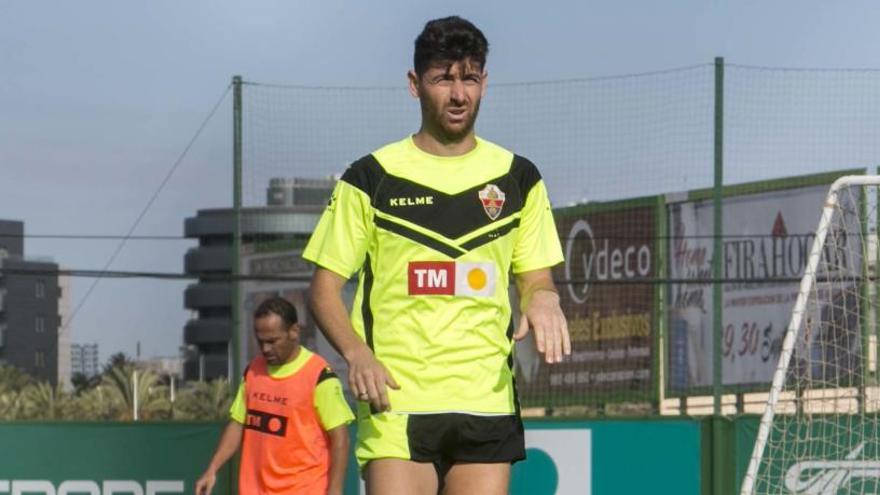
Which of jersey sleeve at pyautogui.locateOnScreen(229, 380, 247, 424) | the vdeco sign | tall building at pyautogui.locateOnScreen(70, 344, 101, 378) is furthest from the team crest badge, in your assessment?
tall building at pyautogui.locateOnScreen(70, 344, 101, 378)

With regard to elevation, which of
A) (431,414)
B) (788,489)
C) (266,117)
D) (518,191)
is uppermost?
(266,117)

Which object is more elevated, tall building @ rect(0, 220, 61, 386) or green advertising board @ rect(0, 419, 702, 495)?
tall building @ rect(0, 220, 61, 386)

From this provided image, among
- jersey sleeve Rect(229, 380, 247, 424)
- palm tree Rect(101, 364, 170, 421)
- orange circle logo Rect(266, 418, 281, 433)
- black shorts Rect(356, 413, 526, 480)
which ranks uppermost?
black shorts Rect(356, 413, 526, 480)

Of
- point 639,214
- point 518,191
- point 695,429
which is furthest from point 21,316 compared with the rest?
point 518,191

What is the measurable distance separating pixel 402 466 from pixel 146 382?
19691mm

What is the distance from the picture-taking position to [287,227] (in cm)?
1417

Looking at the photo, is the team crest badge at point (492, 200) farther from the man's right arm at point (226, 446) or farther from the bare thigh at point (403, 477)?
the man's right arm at point (226, 446)

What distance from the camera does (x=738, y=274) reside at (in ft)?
46.5

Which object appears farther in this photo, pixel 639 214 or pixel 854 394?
pixel 639 214

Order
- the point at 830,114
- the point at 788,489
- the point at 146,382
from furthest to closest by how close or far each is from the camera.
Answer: the point at 146,382
the point at 830,114
the point at 788,489

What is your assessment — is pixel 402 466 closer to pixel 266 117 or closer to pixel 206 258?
pixel 266 117

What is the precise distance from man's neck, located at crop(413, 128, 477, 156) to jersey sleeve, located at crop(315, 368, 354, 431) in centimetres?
461

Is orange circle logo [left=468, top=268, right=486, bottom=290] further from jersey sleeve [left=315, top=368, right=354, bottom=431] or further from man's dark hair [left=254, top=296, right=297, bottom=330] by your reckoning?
man's dark hair [left=254, top=296, right=297, bottom=330]

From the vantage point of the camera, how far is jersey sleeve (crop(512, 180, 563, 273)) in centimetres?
536
